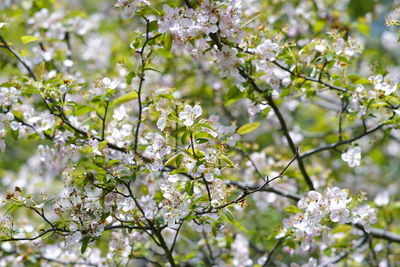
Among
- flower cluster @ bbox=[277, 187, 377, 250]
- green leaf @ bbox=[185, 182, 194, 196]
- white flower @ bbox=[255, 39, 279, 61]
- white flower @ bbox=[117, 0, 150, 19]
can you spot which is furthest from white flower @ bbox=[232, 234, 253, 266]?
white flower @ bbox=[117, 0, 150, 19]

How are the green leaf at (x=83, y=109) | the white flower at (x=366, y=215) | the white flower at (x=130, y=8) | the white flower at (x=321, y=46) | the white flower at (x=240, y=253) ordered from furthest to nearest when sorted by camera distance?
the white flower at (x=240, y=253) → the green leaf at (x=83, y=109) → the white flower at (x=321, y=46) → the white flower at (x=366, y=215) → the white flower at (x=130, y=8)

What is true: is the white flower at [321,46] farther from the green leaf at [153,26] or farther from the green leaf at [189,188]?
A: the green leaf at [189,188]

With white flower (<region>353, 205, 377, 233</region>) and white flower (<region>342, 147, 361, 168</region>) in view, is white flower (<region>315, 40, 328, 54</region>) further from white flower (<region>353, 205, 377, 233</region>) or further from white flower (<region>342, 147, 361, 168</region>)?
white flower (<region>353, 205, 377, 233</region>)

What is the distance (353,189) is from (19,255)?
3.80 meters

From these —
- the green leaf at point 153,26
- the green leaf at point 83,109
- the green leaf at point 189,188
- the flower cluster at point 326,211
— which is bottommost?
the green leaf at point 189,188

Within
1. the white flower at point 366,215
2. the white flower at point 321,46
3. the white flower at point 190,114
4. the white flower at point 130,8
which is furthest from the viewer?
the white flower at point 321,46

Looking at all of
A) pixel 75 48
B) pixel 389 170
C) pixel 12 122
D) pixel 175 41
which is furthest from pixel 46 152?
pixel 389 170

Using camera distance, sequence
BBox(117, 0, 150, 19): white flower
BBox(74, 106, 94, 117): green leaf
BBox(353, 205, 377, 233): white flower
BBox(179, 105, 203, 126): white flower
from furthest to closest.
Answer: BBox(74, 106, 94, 117): green leaf, BBox(353, 205, 377, 233): white flower, BBox(117, 0, 150, 19): white flower, BBox(179, 105, 203, 126): white flower

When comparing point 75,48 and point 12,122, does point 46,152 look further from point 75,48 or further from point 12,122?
point 75,48

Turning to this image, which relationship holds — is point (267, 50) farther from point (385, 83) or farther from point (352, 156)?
point (352, 156)

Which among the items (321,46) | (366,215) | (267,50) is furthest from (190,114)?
(366,215)

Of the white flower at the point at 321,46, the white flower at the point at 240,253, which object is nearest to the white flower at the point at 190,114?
the white flower at the point at 321,46

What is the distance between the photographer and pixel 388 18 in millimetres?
2094

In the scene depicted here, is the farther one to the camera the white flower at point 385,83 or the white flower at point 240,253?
the white flower at point 240,253
